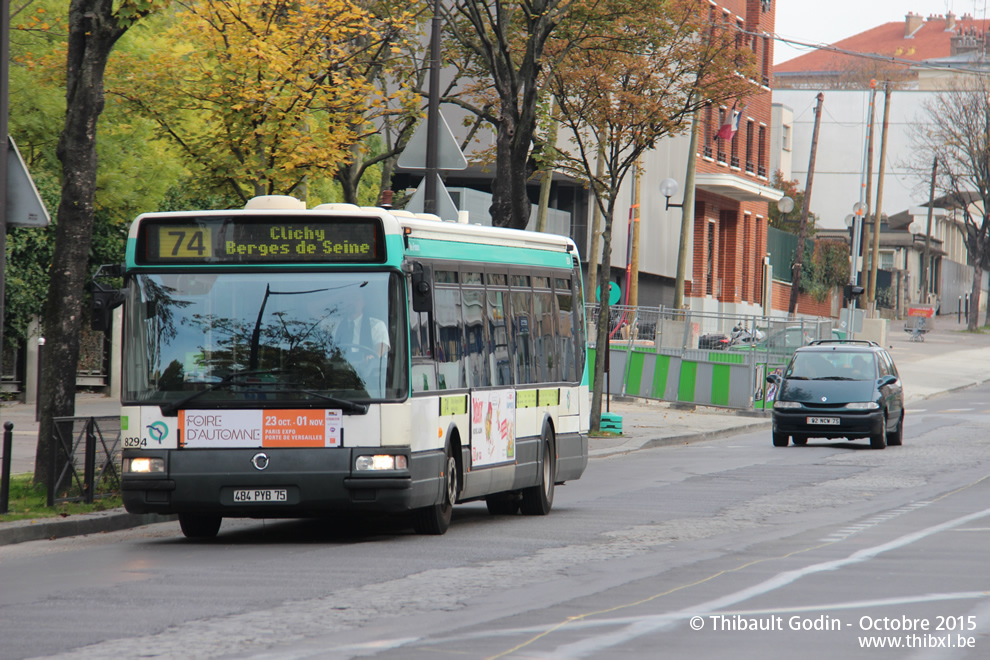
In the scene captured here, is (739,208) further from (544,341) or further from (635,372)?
(544,341)

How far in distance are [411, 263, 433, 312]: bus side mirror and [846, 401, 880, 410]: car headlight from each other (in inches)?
596

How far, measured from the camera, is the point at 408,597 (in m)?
9.18

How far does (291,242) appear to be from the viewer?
12344mm

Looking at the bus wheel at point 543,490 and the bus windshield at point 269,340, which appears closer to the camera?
the bus windshield at point 269,340

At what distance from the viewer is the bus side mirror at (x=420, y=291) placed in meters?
12.3

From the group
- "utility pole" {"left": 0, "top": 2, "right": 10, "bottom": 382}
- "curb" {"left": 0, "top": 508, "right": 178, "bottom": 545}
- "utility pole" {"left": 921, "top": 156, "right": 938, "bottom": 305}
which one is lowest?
"curb" {"left": 0, "top": 508, "right": 178, "bottom": 545}

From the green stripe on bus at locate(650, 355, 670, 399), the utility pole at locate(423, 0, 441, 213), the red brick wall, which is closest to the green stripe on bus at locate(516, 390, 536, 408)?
the utility pole at locate(423, 0, 441, 213)

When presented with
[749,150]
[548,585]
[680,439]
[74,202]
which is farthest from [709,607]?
[749,150]

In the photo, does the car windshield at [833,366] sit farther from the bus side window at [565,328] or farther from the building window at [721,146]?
the building window at [721,146]

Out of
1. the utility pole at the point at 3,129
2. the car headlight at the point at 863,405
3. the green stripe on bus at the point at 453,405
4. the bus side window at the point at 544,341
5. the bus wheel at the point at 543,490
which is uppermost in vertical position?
the utility pole at the point at 3,129

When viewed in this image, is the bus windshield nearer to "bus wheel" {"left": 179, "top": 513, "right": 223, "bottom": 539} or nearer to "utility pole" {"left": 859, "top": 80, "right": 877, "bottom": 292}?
"bus wheel" {"left": 179, "top": 513, "right": 223, "bottom": 539}

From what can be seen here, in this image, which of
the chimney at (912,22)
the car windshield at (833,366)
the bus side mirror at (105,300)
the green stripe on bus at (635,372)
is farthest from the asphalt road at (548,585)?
the chimney at (912,22)

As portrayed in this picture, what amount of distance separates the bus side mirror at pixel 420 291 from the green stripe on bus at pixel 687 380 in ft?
83.2

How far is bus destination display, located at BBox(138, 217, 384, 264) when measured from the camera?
12.3 meters
